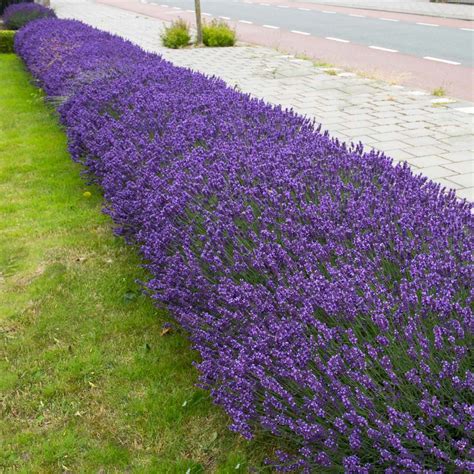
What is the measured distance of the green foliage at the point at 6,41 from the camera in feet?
60.3

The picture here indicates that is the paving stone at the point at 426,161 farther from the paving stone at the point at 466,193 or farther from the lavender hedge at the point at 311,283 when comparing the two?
the lavender hedge at the point at 311,283

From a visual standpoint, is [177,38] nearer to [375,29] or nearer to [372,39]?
[372,39]

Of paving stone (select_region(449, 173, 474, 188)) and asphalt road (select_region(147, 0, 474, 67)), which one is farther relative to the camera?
asphalt road (select_region(147, 0, 474, 67))

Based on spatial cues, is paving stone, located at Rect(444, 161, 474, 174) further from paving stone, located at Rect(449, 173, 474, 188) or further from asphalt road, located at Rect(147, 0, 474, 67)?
asphalt road, located at Rect(147, 0, 474, 67)

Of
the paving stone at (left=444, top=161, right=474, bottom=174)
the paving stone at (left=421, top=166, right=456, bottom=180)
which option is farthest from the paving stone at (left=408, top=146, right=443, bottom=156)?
the paving stone at (left=421, top=166, right=456, bottom=180)

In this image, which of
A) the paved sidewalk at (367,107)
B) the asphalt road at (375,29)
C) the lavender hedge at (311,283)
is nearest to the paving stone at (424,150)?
the paved sidewalk at (367,107)

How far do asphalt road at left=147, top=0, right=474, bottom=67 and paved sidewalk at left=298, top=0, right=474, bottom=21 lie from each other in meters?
0.93

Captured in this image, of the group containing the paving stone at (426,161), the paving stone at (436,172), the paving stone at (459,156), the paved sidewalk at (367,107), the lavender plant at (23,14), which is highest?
the lavender plant at (23,14)

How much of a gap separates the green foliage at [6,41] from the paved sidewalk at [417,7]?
1384cm

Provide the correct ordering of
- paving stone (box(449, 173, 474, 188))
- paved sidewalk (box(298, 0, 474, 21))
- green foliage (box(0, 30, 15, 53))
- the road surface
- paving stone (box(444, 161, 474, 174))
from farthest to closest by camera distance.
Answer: paved sidewalk (box(298, 0, 474, 21)) → green foliage (box(0, 30, 15, 53)) → the road surface → paving stone (box(444, 161, 474, 174)) → paving stone (box(449, 173, 474, 188))

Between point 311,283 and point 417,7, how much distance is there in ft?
80.2

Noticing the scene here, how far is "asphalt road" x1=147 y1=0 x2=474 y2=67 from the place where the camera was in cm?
1505

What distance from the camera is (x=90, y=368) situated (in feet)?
12.6

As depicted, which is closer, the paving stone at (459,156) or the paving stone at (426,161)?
the paving stone at (426,161)
